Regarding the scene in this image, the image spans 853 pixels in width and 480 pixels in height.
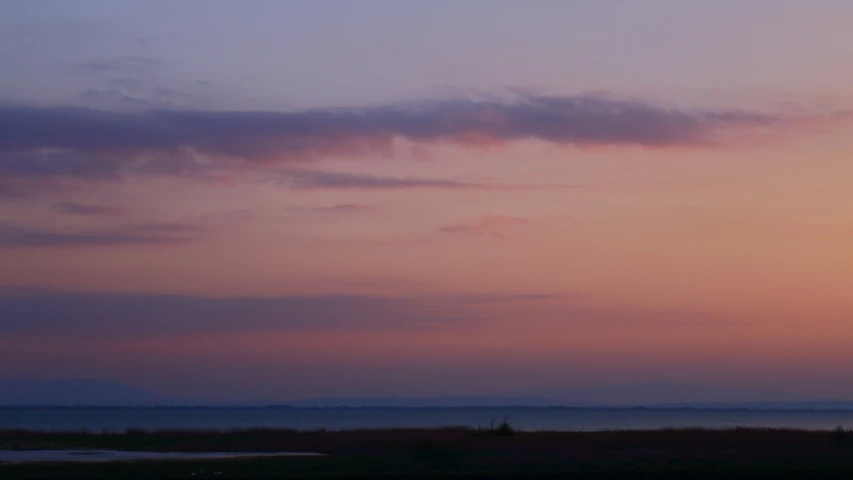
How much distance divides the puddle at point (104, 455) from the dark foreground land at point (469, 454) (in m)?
1.76

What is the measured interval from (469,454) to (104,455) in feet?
49.5

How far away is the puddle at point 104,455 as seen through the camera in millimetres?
39281

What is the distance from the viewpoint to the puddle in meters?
39.3

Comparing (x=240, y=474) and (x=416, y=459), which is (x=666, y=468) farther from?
(x=240, y=474)

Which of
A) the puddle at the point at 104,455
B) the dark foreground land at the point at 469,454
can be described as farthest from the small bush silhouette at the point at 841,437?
the puddle at the point at 104,455

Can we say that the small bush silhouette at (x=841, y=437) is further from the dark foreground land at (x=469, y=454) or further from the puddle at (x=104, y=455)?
the puddle at (x=104, y=455)

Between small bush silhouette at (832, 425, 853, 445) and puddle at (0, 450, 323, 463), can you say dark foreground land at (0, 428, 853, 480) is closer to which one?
Answer: small bush silhouette at (832, 425, 853, 445)

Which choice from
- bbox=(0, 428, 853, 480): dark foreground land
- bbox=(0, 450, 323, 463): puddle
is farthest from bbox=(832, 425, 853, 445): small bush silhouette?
bbox=(0, 450, 323, 463): puddle

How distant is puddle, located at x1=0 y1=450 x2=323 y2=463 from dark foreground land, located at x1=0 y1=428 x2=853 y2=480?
176 cm

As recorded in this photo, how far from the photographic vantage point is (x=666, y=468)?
33.9 meters

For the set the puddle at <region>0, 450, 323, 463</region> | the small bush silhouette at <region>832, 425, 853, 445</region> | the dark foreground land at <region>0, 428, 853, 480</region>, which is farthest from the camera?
the small bush silhouette at <region>832, 425, 853, 445</region>

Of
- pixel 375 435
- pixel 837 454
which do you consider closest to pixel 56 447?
pixel 375 435

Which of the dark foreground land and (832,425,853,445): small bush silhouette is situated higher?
(832,425,853,445): small bush silhouette

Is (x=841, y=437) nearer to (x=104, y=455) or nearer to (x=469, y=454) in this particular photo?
(x=469, y=454)
